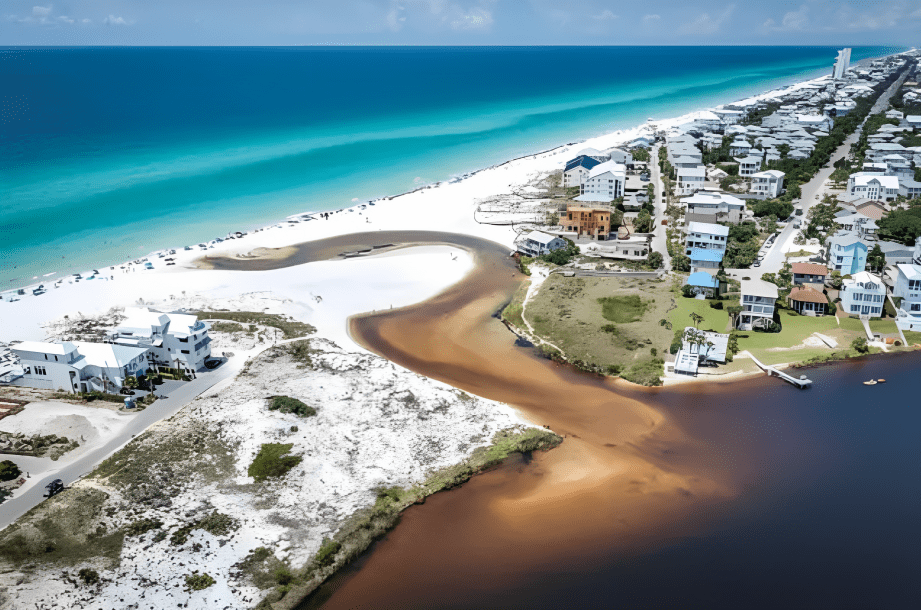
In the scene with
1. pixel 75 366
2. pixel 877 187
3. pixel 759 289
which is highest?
pixel 877 187

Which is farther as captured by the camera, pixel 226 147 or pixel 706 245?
pixel 226 147

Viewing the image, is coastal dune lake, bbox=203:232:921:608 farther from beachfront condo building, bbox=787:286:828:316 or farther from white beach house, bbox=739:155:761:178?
white beach house, bbox=739:155:761:178

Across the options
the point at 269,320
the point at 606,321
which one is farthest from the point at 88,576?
the point at 606,321

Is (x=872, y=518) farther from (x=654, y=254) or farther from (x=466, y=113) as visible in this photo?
(x=466, y=113)

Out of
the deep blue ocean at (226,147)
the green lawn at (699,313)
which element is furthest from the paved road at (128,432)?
the deep blue ocean at (226,147)

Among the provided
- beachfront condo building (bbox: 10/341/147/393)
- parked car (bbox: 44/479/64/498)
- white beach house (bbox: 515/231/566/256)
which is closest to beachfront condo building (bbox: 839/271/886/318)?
white beach house (bbox: 515/231/566/256)

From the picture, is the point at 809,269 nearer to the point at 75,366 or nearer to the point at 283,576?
the point at 283,576
